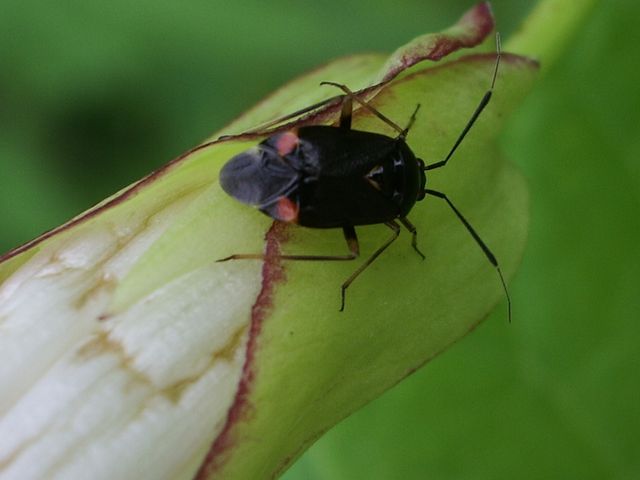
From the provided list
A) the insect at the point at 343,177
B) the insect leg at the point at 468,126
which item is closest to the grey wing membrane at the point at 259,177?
the insect at the point at 343,177

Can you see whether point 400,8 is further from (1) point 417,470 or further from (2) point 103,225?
(2) point 103,225

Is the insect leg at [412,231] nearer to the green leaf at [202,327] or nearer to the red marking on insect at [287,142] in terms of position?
the green leaf at [202,327]

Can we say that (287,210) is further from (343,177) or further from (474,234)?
(474,234)

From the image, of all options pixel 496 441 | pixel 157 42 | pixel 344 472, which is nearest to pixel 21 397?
pixel 344 472

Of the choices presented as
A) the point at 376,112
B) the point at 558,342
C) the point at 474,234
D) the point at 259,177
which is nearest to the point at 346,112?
the point at 376,112

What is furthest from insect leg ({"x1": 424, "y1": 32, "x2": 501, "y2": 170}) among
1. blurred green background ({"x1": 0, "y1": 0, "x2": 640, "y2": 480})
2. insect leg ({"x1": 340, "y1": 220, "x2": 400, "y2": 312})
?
blurred green background ({"x1": 0, "y1": 0, "x2": 640, "y2": 480})

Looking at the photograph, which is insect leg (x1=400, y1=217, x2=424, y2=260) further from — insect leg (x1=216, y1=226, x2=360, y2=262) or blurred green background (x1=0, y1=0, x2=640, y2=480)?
blurred green background (x1=0, y1=0, x2=640, y2=480)

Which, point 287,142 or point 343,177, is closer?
point 287,142
